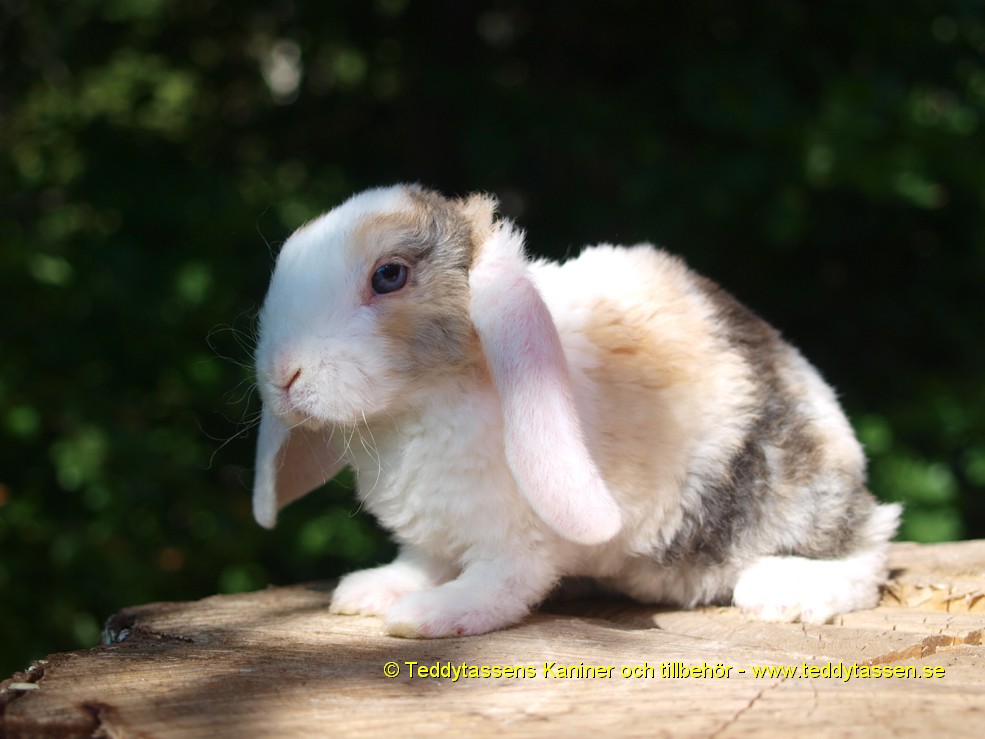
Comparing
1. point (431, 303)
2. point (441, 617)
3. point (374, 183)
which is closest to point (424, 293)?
point (431, 303)

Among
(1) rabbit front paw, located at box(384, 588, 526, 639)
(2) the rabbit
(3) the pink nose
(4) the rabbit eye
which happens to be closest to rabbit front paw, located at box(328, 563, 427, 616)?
(2) the rabbit

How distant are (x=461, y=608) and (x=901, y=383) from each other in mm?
2720

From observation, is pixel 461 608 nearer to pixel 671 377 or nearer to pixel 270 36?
pixel 671 377

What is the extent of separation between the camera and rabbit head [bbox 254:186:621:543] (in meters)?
1.84

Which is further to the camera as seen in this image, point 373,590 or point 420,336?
point 373,590

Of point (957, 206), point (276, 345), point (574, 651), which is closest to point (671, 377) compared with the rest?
point (574, 651)

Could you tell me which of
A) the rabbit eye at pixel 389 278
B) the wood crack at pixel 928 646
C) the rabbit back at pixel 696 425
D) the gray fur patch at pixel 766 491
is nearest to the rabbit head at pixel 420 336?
the rabbit eye at pixel 389 278

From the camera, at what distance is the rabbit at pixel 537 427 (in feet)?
6.18

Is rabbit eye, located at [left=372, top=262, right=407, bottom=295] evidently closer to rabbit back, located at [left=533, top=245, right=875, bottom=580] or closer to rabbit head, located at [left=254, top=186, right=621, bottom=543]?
rabbit head, located at [left=254, top=186, right=621, bottom=543]

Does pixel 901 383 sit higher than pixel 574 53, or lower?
lower

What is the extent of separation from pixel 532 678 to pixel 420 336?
674 millimetres

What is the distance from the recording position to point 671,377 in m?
2.13

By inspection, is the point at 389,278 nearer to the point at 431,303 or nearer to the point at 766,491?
the point at 431,303

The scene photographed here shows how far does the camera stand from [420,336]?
193 centimetres
